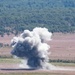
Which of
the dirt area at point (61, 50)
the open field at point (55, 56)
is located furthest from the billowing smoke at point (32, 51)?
the dirt area at point (61, 50)

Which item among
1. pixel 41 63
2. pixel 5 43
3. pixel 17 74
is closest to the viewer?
pixel 17 74

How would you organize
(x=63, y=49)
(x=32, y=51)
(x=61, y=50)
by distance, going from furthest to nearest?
(x=63, y=49) < (x=61, y=50) < (x=32, y=51)

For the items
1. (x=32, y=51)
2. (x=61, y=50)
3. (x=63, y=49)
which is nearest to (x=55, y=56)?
Answer: (x=61, y=50)

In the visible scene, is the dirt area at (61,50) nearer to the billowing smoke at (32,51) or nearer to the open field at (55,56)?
the open field at (55,56)

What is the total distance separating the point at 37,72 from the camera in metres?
119

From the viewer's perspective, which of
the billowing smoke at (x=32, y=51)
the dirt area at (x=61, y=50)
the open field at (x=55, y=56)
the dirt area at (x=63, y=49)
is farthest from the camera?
the dirt area at (x=61, y=50)

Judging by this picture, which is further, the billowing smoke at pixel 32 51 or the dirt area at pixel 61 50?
the dirt area at pixel 61 50

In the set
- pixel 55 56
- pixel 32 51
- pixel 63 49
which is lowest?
pixel 55 56

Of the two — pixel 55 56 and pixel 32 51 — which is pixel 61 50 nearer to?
pixel 55 56

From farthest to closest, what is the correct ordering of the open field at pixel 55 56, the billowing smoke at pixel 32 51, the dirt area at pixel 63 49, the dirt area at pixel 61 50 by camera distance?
the dirt area at pixel 61 50 → the dirt area at pixel 63 49 → the billowing smoke at pixel 32 51 → the open field at pixel 55 56

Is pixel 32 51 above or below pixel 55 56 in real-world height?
above

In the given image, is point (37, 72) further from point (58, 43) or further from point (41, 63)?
point (58, 43)

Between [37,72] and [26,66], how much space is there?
1127 centimetres

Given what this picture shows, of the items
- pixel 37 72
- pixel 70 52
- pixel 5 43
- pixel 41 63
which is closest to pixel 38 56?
pixel 41 63
